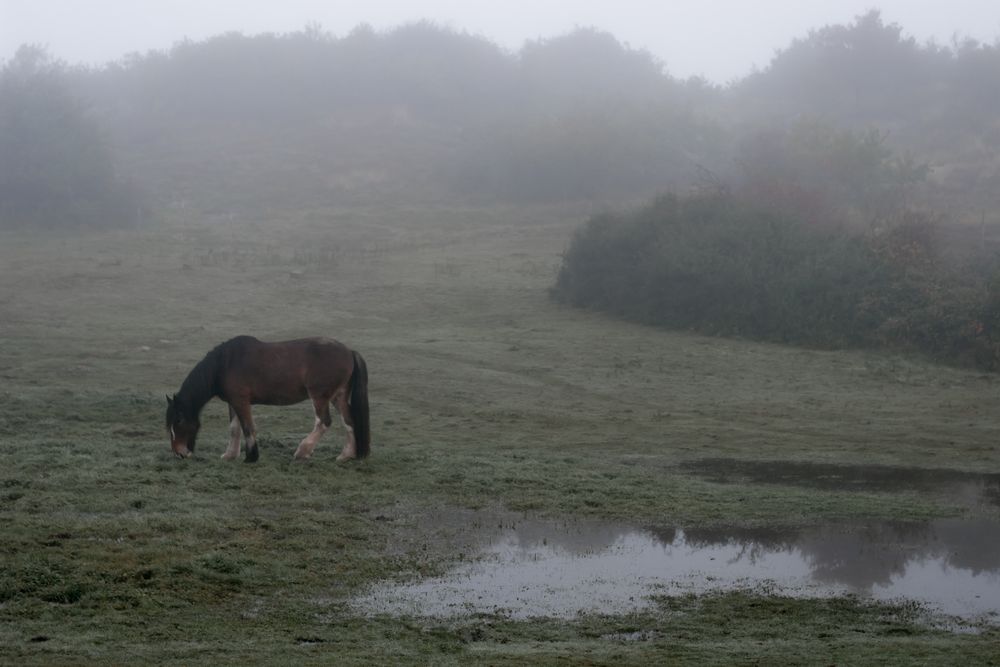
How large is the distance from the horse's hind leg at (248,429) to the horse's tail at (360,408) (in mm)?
1132

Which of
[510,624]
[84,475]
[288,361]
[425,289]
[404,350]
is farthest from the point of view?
[425,289]

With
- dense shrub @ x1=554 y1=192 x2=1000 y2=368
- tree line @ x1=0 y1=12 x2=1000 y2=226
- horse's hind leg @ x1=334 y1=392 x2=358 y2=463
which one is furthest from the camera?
tree line @ x1=0 y1=12 x2=1000 y2=226

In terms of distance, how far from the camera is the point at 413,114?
2717 inches

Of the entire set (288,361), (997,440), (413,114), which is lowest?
(997,440)

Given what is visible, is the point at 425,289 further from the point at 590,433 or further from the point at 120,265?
the point at 590,433

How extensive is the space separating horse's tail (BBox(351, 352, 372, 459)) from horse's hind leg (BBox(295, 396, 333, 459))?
0.30m

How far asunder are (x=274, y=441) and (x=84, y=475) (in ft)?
9.48

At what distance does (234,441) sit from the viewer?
1284cm

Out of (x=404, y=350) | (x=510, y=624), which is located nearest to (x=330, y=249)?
(x=404, y=350)

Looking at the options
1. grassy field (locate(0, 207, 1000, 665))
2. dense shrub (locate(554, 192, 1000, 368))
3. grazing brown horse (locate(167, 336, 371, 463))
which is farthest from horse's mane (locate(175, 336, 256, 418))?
dense shrub (locate(554, 192, 1000, 368))

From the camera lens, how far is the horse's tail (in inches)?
508

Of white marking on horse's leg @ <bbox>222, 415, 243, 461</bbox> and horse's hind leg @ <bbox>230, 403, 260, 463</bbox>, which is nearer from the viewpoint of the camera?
horse's hind leg @ <bbox>230, 403, 260, 463</bbox>

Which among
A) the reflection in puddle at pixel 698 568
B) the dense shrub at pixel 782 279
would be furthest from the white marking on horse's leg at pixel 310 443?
the dense shrub at pixel 782 279

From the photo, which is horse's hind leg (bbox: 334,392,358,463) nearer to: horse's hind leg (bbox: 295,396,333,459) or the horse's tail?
the horse's tail
